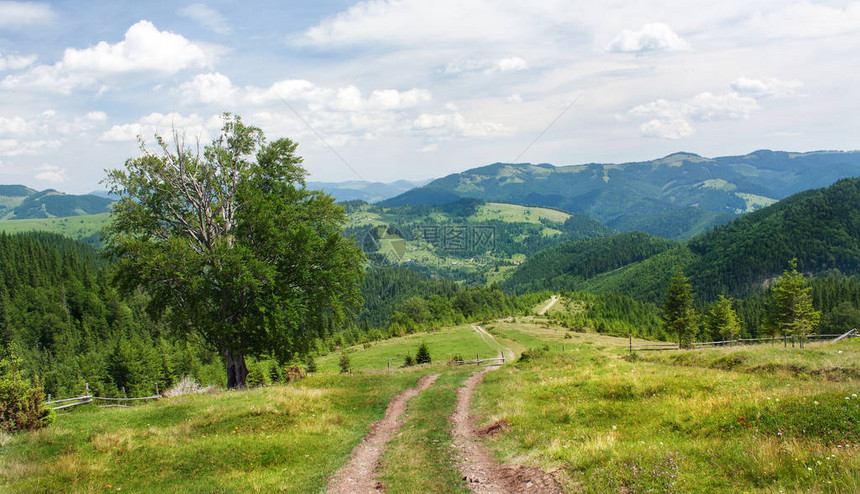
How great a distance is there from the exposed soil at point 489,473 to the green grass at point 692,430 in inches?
16.8

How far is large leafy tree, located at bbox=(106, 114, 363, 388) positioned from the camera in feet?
86.8

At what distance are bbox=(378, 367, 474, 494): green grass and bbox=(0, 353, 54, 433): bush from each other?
535 inches

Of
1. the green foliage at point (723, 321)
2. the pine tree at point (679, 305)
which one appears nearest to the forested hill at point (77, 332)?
the pine tree at point (679, 305)

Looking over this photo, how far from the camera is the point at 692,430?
1321 centimetres

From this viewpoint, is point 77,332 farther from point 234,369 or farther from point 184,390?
point 234,369

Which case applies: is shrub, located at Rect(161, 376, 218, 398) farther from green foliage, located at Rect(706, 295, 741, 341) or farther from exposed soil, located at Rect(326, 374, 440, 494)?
green foliage, located at Rect(706, 295, 741, 341)

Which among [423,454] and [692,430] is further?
[423,454]

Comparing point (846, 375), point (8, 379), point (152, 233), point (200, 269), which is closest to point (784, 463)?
point (846, 375)

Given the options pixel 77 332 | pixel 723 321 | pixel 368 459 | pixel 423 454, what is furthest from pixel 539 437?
pixel 77 332

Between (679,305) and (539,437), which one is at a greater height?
(539,437)

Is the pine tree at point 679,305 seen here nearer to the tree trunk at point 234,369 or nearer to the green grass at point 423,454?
the green grass at point 423,454

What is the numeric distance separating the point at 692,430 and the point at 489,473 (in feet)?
20.9

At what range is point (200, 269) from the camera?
26.7m

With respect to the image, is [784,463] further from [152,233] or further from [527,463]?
[152,233]
